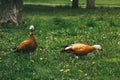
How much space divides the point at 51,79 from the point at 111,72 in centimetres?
150

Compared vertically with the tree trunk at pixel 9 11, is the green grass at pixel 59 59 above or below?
above

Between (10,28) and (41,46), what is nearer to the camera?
(41,46)

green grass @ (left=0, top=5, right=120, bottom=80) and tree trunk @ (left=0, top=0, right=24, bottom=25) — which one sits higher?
green grass @ (left=0, top=5, right=120, bottom=80)

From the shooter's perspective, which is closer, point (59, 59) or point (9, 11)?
point (59, 59)

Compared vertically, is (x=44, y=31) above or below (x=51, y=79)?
below

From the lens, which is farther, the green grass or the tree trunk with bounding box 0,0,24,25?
the tree trunk with bounding box 0,0,24,25

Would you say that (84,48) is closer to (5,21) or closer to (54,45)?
(54,45)

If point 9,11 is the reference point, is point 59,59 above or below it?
above

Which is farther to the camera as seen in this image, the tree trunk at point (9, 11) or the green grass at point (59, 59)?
the tree trunk at point (9, 11)

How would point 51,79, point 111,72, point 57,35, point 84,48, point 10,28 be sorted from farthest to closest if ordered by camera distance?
point 10,28 < point 57,35 < point 84,48 < point 111,72 < point 51,79

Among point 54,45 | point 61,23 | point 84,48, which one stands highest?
point 84,48

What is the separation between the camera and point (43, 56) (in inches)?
488

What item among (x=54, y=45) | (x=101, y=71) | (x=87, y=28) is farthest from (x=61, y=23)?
(x=101, y=71)

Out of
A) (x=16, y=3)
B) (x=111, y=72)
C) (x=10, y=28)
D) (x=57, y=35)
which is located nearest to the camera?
(x=111, y=72)
